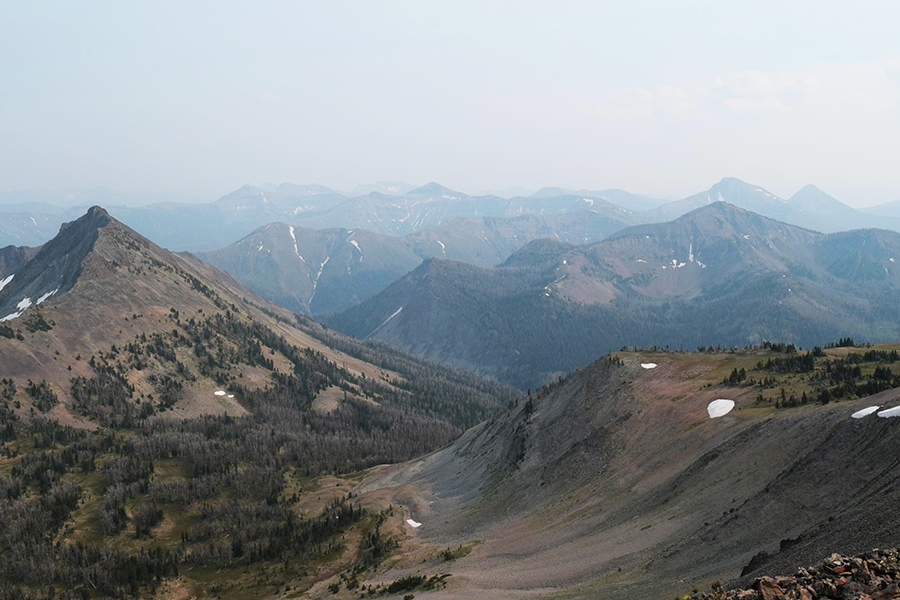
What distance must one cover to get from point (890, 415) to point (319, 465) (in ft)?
532

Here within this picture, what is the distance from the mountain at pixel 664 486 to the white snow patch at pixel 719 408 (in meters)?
1.21

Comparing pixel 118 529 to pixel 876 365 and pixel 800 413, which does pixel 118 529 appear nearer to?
pixel 800 413

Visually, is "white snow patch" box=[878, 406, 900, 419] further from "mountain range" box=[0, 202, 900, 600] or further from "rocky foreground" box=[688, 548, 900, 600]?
"rocky foreground" box=[688, 548, 900, 600]

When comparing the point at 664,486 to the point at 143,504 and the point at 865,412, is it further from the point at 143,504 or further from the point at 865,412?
the point at 143,504

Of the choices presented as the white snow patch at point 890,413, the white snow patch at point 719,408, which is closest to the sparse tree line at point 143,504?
the white snow patch at point 719,408

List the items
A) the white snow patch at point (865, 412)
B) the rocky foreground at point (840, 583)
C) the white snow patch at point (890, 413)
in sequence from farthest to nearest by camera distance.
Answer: the white snow patch at point (865, 412)
the white snow patch at point (890, 413)
the rocky foreground at point (840, 583)

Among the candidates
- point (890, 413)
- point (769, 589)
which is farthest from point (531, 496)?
point (769, 589)

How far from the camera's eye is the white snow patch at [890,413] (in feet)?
159

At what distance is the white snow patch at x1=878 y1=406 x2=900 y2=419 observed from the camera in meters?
48.3

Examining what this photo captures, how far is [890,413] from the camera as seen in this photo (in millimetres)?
49156

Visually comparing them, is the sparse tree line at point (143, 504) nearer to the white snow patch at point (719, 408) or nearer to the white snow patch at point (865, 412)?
the white snow patch at point (719, 408)

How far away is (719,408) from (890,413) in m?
32.7

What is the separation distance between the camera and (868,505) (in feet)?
125

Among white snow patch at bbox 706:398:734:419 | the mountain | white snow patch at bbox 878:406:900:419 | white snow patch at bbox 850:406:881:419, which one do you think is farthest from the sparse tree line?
white snow patch at bbox 878:406:900:419
